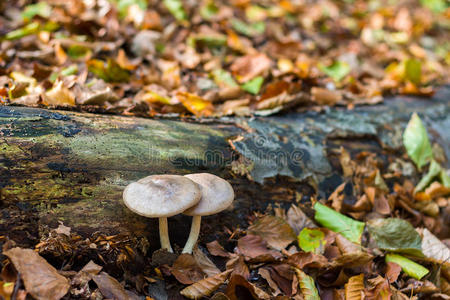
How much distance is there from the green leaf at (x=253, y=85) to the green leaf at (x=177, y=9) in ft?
6.07

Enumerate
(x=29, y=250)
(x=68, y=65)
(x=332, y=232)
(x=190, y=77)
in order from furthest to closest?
(x=190, y=77) < (x=68, y=65) < (x=332, y=232) < (x=29, y=250)

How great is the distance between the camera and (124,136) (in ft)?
7.63

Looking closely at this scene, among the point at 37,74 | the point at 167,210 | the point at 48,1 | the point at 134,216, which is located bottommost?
the point at 134,216

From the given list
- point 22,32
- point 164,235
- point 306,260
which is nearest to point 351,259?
point 306,260

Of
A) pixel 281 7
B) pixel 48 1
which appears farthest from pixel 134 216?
pixel 281 7

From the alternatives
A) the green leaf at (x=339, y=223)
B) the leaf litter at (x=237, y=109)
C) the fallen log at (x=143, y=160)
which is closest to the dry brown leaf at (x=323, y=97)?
the leaf litter at (x=237, y=109)

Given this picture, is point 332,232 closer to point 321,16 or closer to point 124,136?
point 124,136

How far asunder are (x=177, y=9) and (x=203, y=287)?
4212mm

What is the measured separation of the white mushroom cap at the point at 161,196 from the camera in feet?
5.99

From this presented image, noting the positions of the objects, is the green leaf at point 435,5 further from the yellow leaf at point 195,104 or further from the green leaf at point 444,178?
the yellow leaf at point 195,104

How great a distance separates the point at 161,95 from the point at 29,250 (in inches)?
75.4

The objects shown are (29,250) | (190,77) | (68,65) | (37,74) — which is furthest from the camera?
(190,77)

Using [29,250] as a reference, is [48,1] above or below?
above

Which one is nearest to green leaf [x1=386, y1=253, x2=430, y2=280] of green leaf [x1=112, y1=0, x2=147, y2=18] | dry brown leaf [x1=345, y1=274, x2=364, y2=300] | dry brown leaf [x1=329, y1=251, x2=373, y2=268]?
dry brown leaf [x1=329, y1=251, x2=373, y2=268]
